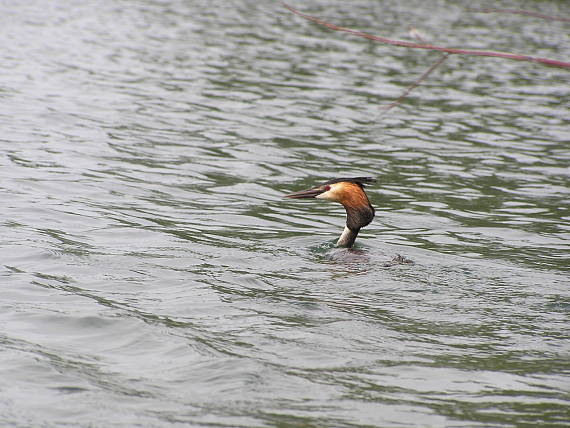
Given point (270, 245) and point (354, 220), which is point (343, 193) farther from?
point (270, 245)

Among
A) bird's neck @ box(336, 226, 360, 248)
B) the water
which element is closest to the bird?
bird's neck @ box(336, 226, 360, 248)

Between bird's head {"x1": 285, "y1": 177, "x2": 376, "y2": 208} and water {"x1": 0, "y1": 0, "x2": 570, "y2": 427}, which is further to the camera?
bird's head {"x1": 285, "y1": 177, "x2": 376, "y2": 208}

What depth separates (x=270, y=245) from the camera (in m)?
9.09

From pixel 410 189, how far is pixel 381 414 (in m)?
7.12

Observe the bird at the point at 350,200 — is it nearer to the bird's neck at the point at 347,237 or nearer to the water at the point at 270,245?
the bird's neck at the point at 347,237

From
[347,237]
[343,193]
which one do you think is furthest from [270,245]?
[343,193]

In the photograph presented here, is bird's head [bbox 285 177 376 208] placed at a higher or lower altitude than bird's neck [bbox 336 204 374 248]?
higher

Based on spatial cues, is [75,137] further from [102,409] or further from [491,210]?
[102,409]

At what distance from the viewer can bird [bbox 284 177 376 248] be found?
9000mm

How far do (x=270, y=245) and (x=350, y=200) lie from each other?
88cm

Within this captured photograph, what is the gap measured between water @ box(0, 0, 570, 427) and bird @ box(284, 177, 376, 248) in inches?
11.7

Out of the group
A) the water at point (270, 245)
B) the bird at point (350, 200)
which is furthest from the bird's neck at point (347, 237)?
the water at point (270, 245)

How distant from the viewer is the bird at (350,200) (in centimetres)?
900

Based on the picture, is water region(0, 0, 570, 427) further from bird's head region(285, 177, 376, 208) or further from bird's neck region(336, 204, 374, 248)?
bird's head region(285, 177, 376, 208)
